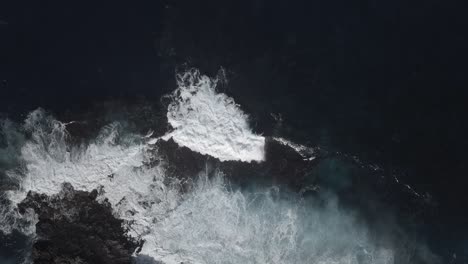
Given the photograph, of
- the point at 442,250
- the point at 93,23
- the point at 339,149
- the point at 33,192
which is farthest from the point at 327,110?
the point at 33,192

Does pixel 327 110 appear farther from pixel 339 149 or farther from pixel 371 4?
pixel 371 4

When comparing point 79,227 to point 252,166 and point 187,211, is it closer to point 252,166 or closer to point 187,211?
point 187,211

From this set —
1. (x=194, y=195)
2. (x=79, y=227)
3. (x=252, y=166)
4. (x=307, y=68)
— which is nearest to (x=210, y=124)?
(x=252, y=166)

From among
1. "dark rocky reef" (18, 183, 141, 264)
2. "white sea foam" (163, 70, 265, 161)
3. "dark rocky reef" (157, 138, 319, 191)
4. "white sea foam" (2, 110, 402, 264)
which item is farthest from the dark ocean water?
"dark rocky reef" (18, 183, 141, 264)

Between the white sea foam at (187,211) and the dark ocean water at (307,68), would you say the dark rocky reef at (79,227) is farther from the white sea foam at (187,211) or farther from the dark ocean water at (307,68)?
the dark ocean water at (307,68)


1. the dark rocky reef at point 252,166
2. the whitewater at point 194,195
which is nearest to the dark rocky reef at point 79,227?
the whitewater at point 194,195

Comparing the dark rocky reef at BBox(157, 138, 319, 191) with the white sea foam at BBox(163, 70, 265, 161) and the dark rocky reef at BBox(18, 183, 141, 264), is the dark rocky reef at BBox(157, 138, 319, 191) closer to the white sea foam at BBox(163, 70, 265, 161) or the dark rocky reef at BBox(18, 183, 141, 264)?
the white sea foam at BBox(163, 70, 265, 161)
